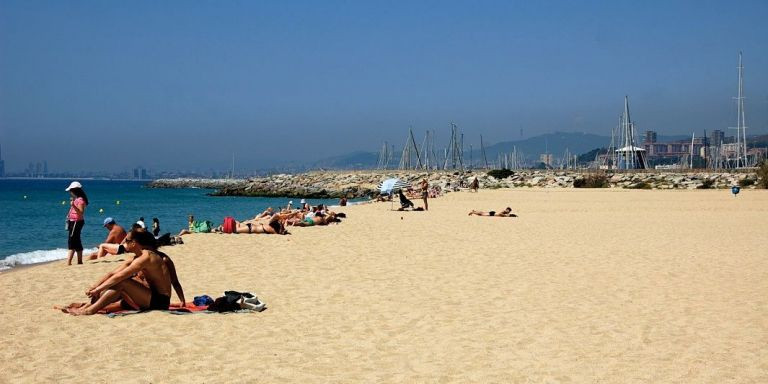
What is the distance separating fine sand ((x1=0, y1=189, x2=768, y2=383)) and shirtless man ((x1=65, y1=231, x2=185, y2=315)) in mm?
230

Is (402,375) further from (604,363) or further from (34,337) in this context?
(34,337)

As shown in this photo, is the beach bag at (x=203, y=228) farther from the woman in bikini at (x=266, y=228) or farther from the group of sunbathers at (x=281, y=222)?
the woman in bikini at (x=266, y=228)

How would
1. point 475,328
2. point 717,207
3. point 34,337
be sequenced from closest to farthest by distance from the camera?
point 34,337, point 475,328, point 717,207

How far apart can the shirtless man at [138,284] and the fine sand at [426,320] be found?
23 centimetres

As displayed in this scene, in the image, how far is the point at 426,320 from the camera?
7520 mm

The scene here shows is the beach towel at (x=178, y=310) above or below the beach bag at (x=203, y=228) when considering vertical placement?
below

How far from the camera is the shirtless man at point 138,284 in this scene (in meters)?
7.46

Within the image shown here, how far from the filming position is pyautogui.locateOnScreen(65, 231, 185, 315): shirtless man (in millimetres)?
7457

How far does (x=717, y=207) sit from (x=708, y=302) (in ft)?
74.9

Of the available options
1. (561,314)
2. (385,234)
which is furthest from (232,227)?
(561,314)

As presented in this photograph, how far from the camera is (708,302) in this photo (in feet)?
27.6

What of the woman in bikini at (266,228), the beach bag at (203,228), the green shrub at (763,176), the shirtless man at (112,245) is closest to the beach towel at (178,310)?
the shirtless man at (112,245)

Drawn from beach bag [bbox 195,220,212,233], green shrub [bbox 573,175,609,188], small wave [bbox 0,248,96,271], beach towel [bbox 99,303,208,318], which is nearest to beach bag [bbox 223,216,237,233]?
beach bag [bbox 195,220,212,233]

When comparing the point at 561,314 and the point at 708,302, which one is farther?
the point at 708,302
